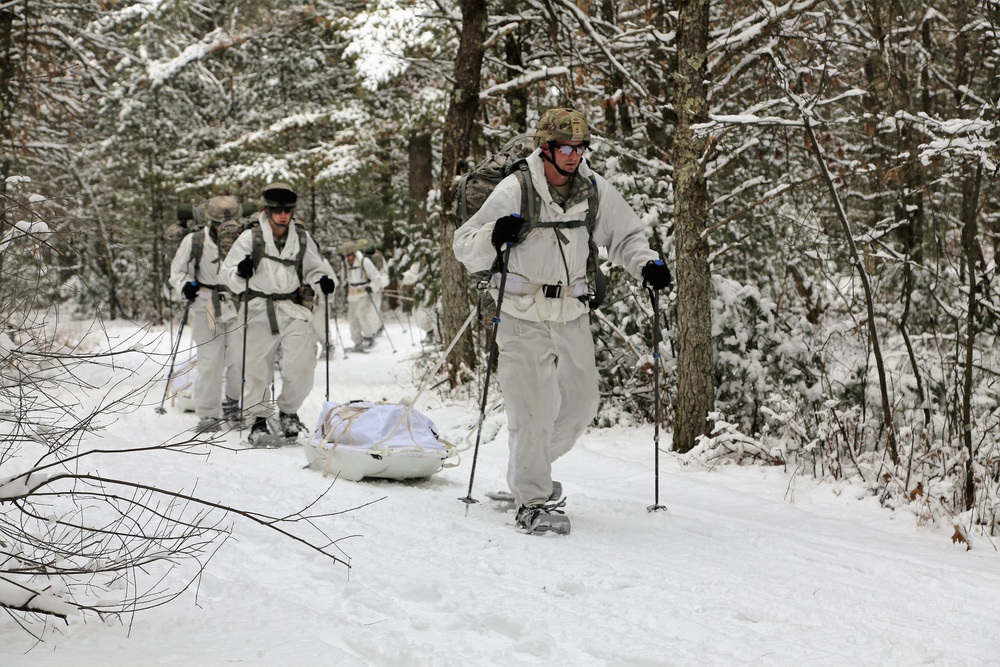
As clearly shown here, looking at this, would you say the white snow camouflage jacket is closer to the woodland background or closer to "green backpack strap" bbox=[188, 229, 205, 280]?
the woodland background

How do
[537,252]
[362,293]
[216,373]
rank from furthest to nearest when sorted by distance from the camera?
[362,293] → [216,373] → [537,252]

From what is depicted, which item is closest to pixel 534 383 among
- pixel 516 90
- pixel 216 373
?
pixel 216 373

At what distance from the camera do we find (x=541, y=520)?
5.40 meters

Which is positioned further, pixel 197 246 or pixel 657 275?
pixel 197 246

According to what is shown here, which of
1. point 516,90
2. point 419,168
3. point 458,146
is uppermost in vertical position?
point 419,168

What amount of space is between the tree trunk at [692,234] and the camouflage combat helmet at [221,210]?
5.32 meters

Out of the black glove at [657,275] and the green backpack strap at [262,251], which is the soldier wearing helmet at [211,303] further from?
the black glove at [657,275]

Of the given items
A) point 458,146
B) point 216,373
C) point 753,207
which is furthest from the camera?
point 458,146

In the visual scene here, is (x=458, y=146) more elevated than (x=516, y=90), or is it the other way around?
(x=516, y=90)

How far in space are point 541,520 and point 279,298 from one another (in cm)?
455

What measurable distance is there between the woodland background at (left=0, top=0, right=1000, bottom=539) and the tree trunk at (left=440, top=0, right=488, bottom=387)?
26 mm

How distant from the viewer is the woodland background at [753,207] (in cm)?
607

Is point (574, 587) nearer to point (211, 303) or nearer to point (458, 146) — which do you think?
point (211, 303)

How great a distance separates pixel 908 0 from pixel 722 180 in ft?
7.91
